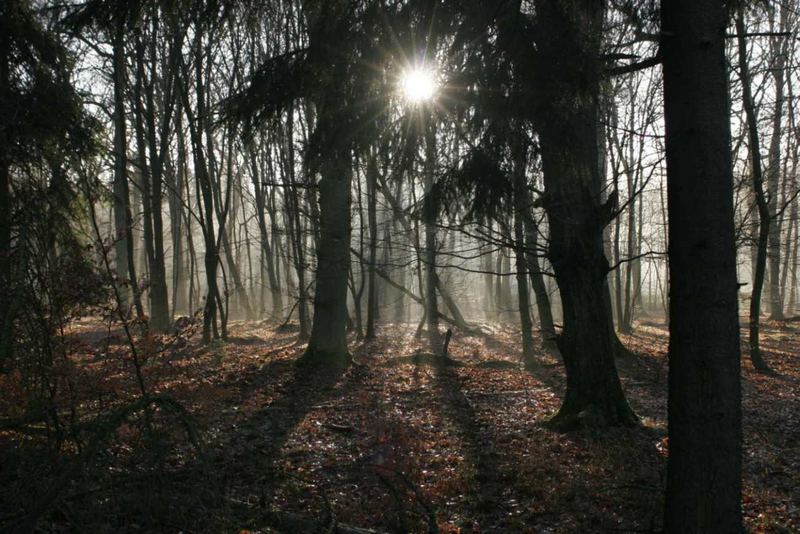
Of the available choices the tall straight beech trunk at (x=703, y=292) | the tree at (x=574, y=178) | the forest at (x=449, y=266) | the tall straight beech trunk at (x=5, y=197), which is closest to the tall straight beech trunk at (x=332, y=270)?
the forest at (x=449, y=266)

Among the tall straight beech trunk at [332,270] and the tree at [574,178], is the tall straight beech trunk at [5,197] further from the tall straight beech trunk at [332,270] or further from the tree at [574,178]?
the tall straight beech trunk at [332,270]

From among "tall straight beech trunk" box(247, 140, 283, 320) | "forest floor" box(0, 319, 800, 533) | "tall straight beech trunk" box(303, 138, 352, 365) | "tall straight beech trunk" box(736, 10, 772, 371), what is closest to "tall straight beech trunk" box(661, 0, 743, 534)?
"forest floor" box(0, 319, 800, 533)

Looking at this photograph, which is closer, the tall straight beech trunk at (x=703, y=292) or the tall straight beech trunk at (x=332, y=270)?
the tall straight beech trunk at (x=703, y=292)

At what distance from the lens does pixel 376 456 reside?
263 inches

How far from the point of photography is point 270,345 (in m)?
16.9

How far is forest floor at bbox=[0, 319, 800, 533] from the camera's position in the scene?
3.71 metres

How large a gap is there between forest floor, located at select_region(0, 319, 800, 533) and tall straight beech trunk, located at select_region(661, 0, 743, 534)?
2.36 feet

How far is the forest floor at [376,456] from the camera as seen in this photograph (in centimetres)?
371

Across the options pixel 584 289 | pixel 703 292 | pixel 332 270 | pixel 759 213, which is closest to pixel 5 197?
pixel 332 270

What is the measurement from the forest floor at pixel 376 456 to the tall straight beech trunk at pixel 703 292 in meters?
0.72

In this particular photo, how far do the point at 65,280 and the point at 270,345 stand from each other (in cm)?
1220

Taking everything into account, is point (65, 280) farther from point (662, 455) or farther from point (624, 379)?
point (624, 379)

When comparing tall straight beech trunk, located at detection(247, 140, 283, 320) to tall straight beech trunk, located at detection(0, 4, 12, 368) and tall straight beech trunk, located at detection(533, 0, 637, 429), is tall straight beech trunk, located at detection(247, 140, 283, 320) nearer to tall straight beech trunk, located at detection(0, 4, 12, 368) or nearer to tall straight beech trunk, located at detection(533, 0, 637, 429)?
tall straight beech trunk, located at detection(0, 4, 12, 368)

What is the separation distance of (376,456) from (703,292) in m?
4.33
